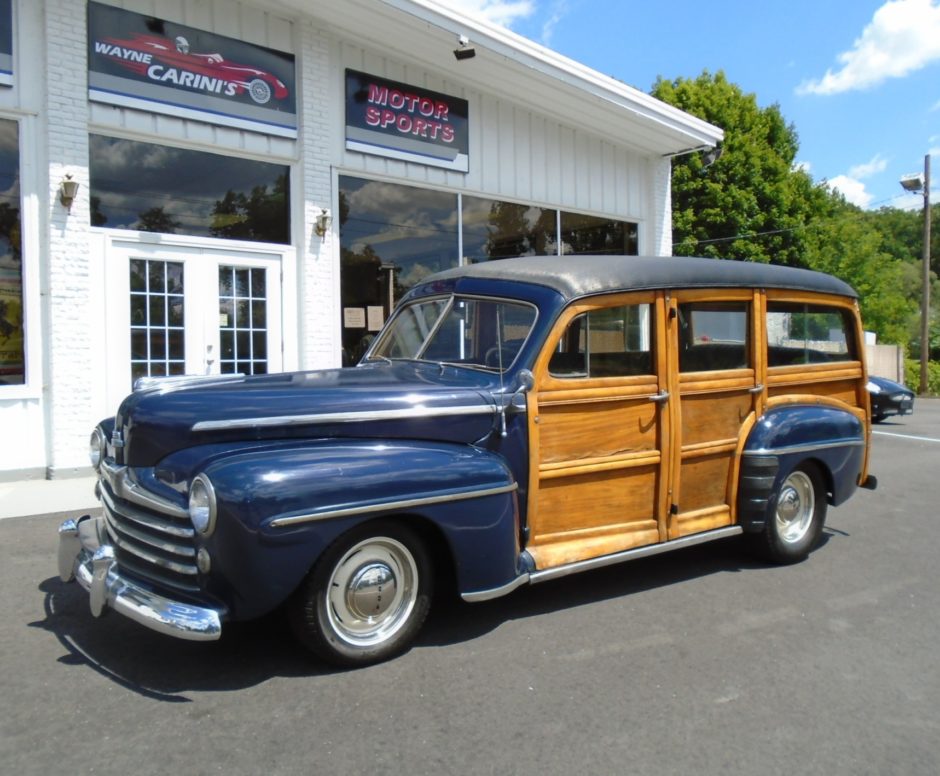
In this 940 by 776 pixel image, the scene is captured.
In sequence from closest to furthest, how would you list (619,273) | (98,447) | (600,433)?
(98,447), (600,433), (619,273)

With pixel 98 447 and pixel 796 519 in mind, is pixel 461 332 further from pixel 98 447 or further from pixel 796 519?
pixel 796 519

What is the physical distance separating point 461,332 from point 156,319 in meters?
4.93

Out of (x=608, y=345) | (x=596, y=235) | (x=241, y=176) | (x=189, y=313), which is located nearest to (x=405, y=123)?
(x=241, y=176)

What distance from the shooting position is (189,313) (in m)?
8.29

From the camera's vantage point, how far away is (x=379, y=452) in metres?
3.41

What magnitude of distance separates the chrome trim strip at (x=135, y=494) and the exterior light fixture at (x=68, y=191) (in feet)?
15.6

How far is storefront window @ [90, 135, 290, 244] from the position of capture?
7.86 m

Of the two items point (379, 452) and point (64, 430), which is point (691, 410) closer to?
point (379, 452)

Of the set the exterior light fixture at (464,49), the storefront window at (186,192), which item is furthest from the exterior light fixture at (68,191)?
the exterior light fixture at (464,49)

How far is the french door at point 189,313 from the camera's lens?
7891 mm

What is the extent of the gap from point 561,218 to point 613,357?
7922 millimetres

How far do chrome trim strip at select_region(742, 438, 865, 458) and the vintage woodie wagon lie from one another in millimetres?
14

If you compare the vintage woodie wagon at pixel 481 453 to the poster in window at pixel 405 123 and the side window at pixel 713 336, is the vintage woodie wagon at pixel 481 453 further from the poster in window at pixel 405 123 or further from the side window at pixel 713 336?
the poster in window at pixel 405 123

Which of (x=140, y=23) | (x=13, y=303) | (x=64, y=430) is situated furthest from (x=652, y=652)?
(x=140, y=23)
